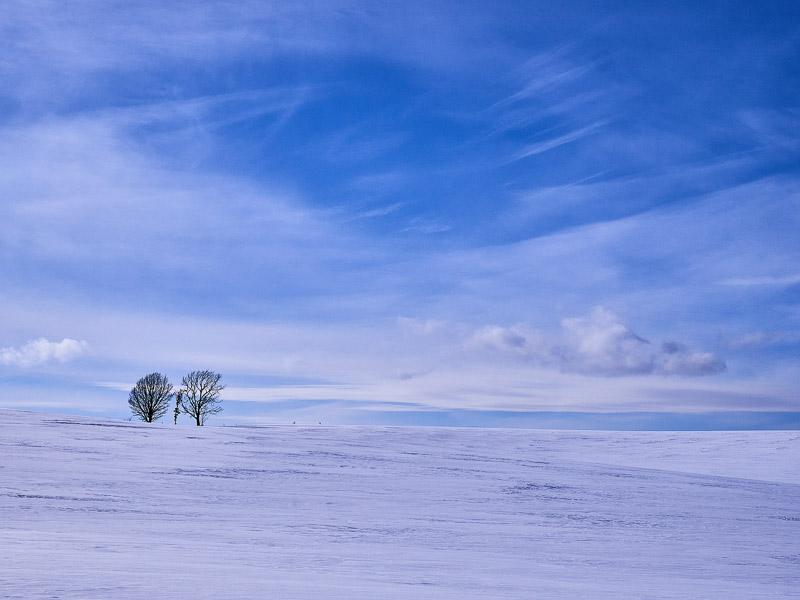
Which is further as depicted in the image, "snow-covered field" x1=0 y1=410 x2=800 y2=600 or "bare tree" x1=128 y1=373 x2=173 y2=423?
"bare tree" x1=128 y1=373 x2=173 y2=423

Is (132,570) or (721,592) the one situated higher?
(132,570)

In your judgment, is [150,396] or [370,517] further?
[150,396]

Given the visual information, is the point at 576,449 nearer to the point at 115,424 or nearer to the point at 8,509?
the point at 115,424

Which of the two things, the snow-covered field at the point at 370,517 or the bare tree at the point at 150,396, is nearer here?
the snow-covered field at the point at 370,517

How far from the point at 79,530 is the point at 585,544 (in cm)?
590

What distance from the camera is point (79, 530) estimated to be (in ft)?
23.0

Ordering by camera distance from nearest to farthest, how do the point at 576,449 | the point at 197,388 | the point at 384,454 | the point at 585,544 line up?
1. the point at 585,544
2. the point at 384,454
3. the point at 576,449
4. the point at 197,388

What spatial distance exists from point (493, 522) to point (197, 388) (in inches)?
1401

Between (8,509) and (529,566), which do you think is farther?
(8,509)

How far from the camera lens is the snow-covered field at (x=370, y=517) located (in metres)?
5.05

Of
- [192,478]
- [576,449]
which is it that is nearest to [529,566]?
[192,478]

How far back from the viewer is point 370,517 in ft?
27.8

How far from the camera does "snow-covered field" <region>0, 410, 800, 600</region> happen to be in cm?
505

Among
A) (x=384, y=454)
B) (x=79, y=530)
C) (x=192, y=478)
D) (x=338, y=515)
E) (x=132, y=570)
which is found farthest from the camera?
(x=384, y=454)
